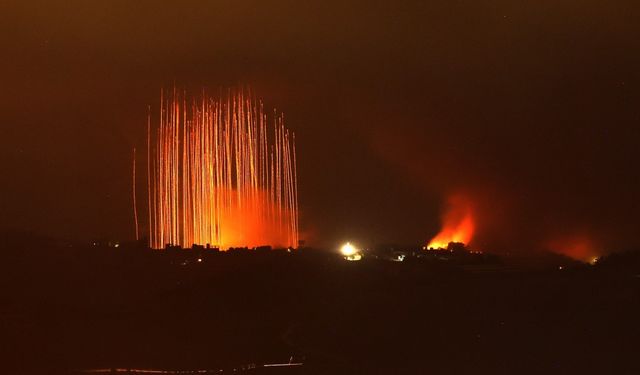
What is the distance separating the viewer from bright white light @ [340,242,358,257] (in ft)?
131

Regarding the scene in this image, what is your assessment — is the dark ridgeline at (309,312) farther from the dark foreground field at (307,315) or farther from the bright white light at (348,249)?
the bright white light at (348,249)

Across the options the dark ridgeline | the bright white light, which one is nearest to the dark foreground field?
the dark ridgeline

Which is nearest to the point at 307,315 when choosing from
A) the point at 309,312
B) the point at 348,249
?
the point at 309,312

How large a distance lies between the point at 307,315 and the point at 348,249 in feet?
54.4

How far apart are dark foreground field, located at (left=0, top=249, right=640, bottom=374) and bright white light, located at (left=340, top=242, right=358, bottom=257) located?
4746 millimetres

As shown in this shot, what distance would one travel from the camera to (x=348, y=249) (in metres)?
42.1

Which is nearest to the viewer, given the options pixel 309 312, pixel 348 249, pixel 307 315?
pixel 307 315

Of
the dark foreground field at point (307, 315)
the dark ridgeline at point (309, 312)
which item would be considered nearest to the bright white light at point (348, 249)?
the dark ridgeline at point (309, 312)

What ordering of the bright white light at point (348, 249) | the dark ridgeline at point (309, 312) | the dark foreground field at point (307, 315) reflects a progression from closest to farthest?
the dark foreground field at point (307, 315), the dark ridgeline at point (309, 312), the bright white light at point (348, 249)

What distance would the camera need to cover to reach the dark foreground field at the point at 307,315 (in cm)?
1819

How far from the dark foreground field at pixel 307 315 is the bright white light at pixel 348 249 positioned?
4.75 m

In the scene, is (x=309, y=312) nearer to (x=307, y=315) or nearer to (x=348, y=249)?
(x=307, y=315)

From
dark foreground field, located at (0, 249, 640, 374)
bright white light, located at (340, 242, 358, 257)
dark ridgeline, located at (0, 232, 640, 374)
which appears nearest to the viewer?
dark foreground field, located at (0, 249, 640, 374)

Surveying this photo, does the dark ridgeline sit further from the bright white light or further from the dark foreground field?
the bright white light
